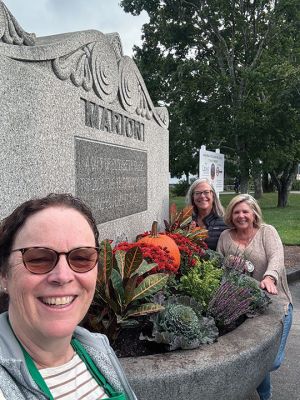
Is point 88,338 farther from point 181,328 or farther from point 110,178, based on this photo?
point 110,178

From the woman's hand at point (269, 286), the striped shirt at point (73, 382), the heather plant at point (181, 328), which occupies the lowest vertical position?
the heather plant at point (181, 328)

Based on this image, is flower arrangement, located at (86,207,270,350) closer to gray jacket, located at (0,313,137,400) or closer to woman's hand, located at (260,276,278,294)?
woman's hand, located at (260,276,278,294)

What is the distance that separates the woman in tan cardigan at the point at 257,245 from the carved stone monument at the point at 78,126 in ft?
4.15

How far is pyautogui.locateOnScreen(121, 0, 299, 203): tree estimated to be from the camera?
1496 cm

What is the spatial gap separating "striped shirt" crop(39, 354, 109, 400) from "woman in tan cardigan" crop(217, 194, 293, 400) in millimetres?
2248

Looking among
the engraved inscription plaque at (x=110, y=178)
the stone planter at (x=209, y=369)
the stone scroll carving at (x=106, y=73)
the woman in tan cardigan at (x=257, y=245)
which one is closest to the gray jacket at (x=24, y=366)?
the stone planter at (x=209, y=369)

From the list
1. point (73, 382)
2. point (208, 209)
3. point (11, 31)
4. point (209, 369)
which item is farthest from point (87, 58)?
point (73, 382)

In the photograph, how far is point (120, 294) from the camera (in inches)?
108

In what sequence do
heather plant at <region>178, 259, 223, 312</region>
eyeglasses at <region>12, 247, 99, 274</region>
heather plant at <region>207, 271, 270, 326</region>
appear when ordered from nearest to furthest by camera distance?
1. eyeglasses at <region>12, 247, 99, 274</region>
2. heather plant at <region>207, 271, 270, 326</region>
3. heather plant at <region>178, 259, 223, 312</region>

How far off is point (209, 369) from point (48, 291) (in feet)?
4.56

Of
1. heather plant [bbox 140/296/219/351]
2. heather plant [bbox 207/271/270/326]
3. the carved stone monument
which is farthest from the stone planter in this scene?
the carved stone monument

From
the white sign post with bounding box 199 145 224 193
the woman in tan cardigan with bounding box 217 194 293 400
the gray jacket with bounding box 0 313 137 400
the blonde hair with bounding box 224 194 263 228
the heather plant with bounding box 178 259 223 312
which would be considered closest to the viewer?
the gray jacket with bounding box 0 313 137 400

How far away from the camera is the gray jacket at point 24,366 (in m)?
1.17

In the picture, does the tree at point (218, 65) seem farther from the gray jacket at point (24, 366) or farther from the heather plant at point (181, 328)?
the gray jacket at point (24, 366)
